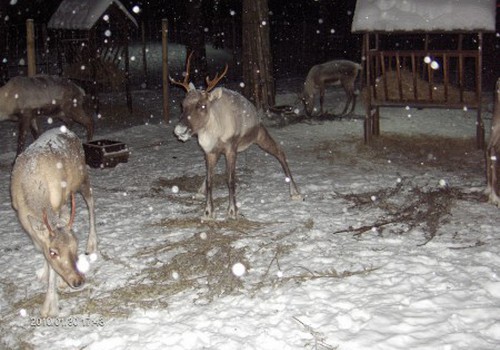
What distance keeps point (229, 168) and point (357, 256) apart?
2.44 meters

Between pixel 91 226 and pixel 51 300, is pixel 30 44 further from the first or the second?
pixel 51 300

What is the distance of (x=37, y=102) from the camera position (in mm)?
11938

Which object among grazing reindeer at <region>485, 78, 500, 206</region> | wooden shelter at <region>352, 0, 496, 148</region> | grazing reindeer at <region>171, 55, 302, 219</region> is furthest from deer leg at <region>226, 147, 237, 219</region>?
wooden shelter at <region>352, 0, 496, 148</region>

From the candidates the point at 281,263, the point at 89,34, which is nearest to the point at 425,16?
the point at 281,263

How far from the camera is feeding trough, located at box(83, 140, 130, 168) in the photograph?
10.7 meters

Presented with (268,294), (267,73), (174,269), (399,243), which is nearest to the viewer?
(268,294)

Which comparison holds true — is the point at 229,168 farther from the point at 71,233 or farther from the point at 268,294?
the point at 71,233

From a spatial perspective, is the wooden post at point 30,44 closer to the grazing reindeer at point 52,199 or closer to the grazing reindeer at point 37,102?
the grazing reindeer at point 37,102

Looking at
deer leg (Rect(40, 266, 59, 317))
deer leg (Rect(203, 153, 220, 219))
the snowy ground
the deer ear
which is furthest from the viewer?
deer leg (Rect(203, 153, 220, 219))

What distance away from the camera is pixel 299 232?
291 inches

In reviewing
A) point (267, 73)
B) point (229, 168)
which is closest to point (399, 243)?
point (229, 168)

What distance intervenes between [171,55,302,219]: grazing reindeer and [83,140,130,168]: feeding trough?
322 centimetres

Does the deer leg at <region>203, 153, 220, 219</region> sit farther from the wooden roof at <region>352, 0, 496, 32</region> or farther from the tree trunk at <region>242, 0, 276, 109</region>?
the tree trunk at <region>242, 0, 276, 109</region>

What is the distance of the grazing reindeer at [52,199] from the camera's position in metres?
5.02
